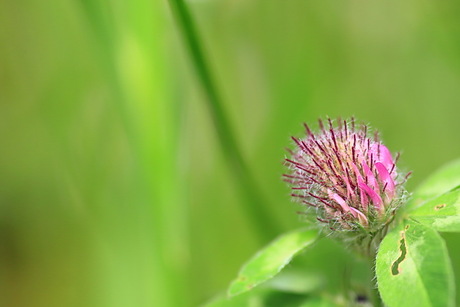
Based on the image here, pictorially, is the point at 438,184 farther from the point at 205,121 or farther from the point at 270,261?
the point at 205,121

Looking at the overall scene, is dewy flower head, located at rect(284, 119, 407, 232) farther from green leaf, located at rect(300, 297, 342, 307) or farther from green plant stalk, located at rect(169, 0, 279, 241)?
green plant stalk, located at rect(169, 0, 279, 241)

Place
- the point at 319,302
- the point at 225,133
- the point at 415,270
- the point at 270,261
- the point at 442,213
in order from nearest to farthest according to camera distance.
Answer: the point at 415,270 < the point at 442,213 < the point at 270,261 < the point at 319,302 < the point at 225,133

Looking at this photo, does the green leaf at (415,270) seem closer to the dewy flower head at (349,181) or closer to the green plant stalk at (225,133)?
the dewy flower head at (349,181)

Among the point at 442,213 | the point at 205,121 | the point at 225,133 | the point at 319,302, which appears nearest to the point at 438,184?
the point at 442,213

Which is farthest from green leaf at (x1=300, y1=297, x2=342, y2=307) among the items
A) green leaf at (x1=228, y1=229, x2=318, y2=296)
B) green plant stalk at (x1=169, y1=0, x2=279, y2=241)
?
green plant stalk at (x1=169, y1=0, x2=279, y2=241)

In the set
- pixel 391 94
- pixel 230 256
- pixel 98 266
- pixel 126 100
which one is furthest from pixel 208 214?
pixel 391 94

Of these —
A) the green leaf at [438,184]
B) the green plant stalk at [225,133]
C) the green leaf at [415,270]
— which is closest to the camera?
the green leaf at [415,270]

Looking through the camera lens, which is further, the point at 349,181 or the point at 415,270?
the point at 349,181

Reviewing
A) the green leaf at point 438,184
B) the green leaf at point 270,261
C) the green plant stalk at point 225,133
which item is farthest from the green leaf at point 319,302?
the green plant stalk at point 225,133
